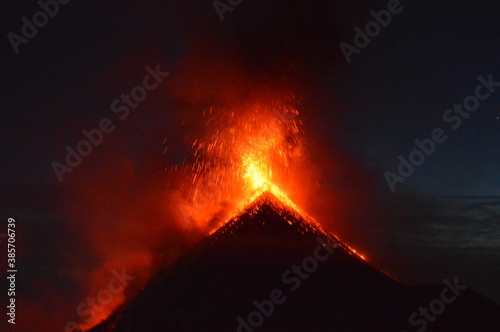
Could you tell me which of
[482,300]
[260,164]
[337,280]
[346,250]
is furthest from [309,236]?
[482,300]

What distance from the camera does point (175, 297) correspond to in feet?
48.7

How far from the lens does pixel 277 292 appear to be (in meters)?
13.6

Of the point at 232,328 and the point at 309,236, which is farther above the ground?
the point at 232,328

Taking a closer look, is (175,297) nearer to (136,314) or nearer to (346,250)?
(136,314)

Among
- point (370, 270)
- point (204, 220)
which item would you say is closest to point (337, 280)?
point (370, 270)

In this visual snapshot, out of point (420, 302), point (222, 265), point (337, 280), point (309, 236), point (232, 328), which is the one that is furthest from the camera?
point (309, 236)

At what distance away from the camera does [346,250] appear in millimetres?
17344

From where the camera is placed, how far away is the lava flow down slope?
11.9 meters

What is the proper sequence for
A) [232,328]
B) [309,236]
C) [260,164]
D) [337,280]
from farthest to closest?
1. [260,164]
2. [309,236]
3. [337,280]
4. [232,328]

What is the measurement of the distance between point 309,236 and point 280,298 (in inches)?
151

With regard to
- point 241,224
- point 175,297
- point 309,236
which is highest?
point 175,297

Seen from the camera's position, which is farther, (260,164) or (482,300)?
(260,164)

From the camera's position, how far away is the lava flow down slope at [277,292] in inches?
468

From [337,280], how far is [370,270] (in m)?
1.68
